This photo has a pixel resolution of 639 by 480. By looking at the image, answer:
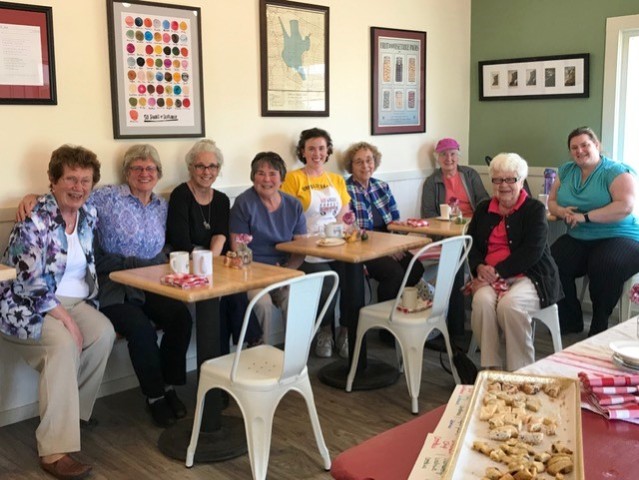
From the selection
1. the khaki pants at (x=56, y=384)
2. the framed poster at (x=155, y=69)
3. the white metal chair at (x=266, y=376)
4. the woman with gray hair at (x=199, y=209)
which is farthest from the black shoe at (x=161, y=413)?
the framed poster at (x=155, y=69)

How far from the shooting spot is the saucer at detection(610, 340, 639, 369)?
175 cm

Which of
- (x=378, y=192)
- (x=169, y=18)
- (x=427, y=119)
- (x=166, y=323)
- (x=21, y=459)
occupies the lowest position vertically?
(x=21, y=459)

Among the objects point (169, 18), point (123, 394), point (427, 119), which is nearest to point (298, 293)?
point (123, 394)

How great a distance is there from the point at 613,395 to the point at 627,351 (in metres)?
0.29

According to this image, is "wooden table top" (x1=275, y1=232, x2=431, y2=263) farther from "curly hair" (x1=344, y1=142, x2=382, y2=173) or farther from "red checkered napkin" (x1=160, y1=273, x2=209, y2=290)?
"curly hair" (x1=344, y1=142, x2=382, y2=173)

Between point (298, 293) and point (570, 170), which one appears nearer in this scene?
point (298, 293)

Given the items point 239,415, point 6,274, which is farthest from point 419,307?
point 6,274

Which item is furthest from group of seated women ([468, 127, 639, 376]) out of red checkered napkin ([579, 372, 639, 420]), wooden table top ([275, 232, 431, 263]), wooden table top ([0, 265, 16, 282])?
wooden table top ([0, 265, 16, 282])

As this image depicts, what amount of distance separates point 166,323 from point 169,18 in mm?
1495

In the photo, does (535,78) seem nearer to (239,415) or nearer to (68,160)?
(239,415)

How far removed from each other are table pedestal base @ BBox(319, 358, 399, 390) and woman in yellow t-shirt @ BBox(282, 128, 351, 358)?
0.24m

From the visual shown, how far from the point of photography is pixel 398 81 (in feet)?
16.0

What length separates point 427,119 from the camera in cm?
514

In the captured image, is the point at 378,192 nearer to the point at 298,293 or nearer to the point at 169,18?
the point at 169,18
